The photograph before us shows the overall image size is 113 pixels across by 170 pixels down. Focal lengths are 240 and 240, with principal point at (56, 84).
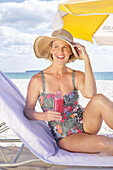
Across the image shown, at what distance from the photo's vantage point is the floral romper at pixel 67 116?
2.49 metres

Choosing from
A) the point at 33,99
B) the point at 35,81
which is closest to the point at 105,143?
the point at 33,99

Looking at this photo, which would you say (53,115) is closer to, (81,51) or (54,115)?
(54,115)

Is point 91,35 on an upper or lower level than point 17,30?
upper

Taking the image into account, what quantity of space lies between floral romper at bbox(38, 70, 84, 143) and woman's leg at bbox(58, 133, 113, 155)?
11 centimetres

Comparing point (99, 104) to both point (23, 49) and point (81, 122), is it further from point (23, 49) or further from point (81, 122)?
point (23, 49)

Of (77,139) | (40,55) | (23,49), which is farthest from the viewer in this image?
(23,49)

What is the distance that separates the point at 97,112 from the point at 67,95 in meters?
0.42

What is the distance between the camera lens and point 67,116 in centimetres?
253

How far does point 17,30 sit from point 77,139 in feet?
141

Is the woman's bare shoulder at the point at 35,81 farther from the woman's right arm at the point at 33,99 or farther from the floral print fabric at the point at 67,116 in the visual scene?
the floral print fabric at the point at 67,116

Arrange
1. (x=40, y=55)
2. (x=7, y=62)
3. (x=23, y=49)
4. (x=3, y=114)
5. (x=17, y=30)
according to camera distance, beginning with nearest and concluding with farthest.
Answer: (x=3, y=114) < (x=40, y=55) < (x=7, y=62) < (x=23, y=49) < (x=17, y=30)

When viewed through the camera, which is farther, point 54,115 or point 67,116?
point 67,116

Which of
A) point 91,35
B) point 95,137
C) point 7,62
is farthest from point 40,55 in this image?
point 7,62

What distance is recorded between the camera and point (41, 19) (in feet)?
139
